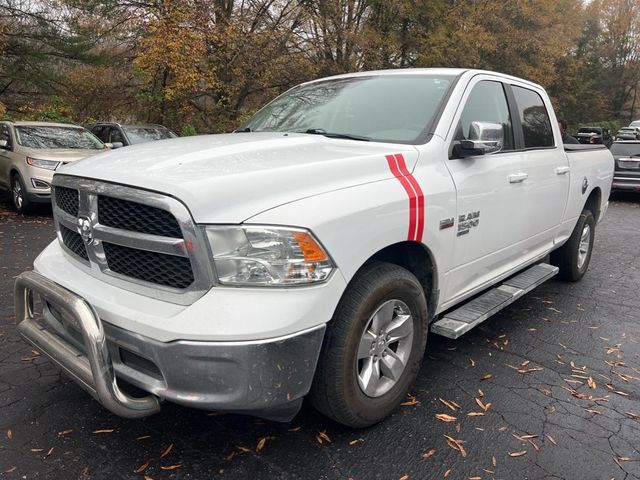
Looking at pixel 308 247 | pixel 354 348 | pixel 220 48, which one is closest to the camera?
pixel 308 247

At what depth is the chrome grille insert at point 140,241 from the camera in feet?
6.91

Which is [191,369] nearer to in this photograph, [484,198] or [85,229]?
[85,229]

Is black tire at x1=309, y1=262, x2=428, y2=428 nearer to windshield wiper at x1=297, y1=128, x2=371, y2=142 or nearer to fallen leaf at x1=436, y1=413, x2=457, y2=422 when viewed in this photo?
fallen leaf at x1=436, y1=413, x2=457, y2=422

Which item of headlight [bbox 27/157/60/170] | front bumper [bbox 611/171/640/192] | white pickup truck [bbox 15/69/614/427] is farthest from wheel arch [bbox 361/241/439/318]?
front bumper [bbox 611/171/640/192]

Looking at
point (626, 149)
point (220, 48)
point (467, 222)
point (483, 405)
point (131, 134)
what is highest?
point (220, 48)

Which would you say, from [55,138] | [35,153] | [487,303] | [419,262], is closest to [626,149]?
[487,303]

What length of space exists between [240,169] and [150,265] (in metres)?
0.59

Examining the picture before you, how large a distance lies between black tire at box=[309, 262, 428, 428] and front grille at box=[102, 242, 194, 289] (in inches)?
28.1

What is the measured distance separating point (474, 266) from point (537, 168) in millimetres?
1205

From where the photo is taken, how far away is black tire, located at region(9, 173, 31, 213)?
349 inches

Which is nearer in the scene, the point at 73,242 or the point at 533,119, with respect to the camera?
the point at 73,242

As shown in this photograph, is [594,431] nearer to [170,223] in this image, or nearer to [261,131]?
[170,223]

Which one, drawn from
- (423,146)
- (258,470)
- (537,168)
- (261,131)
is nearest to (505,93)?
(537,168)

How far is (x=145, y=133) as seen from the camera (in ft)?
40.2
